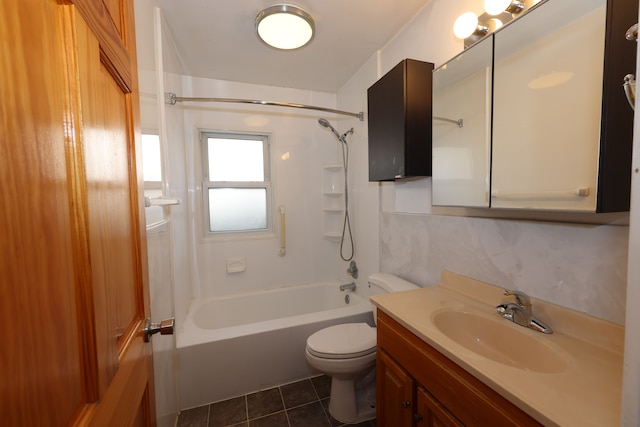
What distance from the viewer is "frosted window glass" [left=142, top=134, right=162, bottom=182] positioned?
1.13m

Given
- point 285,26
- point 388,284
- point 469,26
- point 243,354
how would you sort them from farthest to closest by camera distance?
1. point 243,354
2. point 388,284
3. point 285,26
4. point 469,26

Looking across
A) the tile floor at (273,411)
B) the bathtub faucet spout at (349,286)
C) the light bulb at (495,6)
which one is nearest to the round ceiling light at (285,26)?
the light bulb at (495,6)

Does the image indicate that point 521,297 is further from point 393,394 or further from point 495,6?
point 495,6

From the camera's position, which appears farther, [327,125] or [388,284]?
[327,125]

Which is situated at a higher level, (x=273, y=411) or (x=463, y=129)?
(x=463, y=129)

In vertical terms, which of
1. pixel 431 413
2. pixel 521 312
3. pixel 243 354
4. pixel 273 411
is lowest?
pixel 273 411

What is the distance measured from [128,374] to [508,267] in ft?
4.54

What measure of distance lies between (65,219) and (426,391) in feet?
3.83

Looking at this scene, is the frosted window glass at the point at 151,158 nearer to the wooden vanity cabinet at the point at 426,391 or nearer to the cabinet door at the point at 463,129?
the wooden vanity cabinet at the point at 426,391

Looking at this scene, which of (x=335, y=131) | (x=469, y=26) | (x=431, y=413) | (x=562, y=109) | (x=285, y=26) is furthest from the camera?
(x=335, y=131)

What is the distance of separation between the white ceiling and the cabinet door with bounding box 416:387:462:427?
1.96 metres

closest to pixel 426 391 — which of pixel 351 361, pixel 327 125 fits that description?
pixel 351 361

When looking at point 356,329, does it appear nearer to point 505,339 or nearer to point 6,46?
point 505,339

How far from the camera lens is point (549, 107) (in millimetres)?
875
